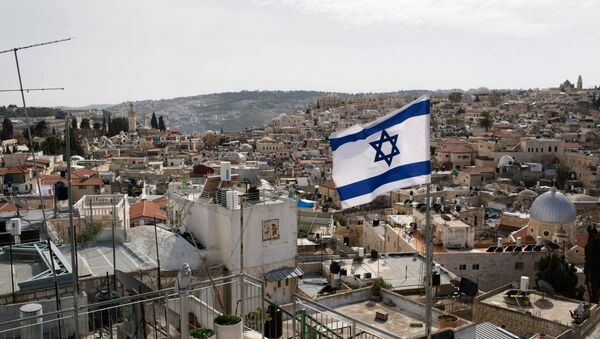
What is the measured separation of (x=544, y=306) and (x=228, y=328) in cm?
1358

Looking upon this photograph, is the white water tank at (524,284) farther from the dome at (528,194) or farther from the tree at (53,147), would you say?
the tree at (53,147)

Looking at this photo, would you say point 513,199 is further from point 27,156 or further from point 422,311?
point 27,156

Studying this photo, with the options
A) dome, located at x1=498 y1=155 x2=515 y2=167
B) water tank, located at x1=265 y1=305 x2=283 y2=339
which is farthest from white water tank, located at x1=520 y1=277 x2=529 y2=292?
dome, located at x1=498 y1=155 x2=515 y2=167

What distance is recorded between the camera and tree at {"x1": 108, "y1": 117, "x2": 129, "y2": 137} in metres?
93.1

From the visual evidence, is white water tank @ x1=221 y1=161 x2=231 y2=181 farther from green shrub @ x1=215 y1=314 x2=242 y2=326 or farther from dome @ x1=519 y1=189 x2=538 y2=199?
dome @ x1=519 y1=189 x2=538 y2=199

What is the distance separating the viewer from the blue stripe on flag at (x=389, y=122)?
23.3ft

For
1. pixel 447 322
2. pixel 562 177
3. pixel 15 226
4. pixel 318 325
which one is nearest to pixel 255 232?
pixel 15 226

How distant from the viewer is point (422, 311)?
462 inches

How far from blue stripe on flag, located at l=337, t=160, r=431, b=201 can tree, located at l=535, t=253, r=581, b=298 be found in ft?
56.0

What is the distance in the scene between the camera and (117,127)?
96375 mm

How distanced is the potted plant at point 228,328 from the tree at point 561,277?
18.3 m

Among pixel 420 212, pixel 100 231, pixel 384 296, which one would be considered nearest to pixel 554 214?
pixel 420 212

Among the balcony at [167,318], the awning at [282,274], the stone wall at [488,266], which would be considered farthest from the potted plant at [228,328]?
the stone wall at [488,266]

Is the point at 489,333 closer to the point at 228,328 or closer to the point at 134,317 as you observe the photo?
the point at 228,328
